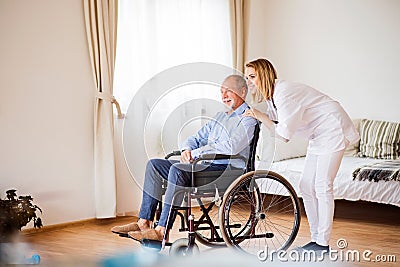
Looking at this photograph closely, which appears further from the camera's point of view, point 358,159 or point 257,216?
point 358,159

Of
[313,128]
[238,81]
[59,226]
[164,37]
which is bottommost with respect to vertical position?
[59,226]

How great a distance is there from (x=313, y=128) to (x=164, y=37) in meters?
2.13

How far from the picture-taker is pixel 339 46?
5.48 m

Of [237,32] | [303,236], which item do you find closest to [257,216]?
[303,236]

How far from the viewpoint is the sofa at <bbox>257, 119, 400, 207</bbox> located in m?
4.18

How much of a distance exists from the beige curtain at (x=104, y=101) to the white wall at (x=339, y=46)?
1659mm

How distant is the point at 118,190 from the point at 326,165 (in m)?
2.05

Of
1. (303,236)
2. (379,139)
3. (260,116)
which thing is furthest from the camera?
→ (379,139)

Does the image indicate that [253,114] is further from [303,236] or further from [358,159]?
[358,159]

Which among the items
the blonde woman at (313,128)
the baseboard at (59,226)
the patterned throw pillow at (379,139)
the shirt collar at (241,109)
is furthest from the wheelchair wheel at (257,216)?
the baseboard at (59,226)

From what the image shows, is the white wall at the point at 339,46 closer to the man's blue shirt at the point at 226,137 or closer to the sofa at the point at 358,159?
the sofa at the point at 358,159

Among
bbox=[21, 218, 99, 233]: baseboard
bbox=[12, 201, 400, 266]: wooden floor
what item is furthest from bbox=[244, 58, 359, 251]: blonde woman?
bbox=[21, 218, 99, 233]: baseboard

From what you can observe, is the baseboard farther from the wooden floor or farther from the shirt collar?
the shirt collar

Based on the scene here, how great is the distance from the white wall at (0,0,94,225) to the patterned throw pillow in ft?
7.42
